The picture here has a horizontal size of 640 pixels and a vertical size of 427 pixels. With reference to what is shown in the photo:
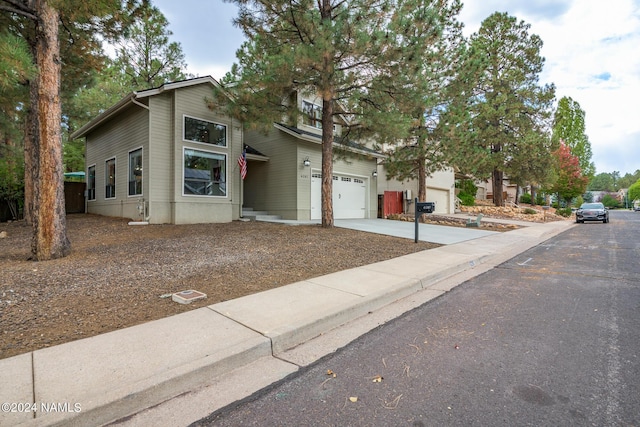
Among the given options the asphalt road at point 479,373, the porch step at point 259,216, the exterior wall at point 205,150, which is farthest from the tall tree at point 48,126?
the porch step at point 259,216

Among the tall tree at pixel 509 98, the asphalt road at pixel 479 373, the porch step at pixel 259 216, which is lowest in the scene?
the asphalt road at pixel 479 373

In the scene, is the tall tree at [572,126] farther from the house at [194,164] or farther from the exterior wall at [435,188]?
the house at [194,164]

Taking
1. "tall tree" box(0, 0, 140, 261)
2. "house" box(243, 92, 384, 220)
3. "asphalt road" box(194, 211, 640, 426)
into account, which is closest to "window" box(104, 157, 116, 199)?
"house" box(243, 92, 384, 220)

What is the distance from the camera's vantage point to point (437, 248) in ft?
29.8

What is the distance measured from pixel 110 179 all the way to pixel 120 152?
6.00 feet

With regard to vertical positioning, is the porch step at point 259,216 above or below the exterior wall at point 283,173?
below

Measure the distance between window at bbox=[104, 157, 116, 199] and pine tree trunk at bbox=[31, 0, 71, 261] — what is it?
8816mm

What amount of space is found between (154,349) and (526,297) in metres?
4.95

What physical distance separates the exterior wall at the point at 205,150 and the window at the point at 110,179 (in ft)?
14.5

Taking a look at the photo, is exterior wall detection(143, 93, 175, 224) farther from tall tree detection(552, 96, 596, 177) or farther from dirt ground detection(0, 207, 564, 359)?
tall tree detection(552, 96, 596, 177)

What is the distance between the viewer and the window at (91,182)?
642 inches

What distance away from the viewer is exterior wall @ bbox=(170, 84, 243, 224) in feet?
38.8

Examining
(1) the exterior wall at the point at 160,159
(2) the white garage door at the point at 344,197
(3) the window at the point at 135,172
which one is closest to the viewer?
(1) the exterior wall at the point at 160,159

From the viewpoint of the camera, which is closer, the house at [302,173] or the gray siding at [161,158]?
the gray siding at [161,158]
